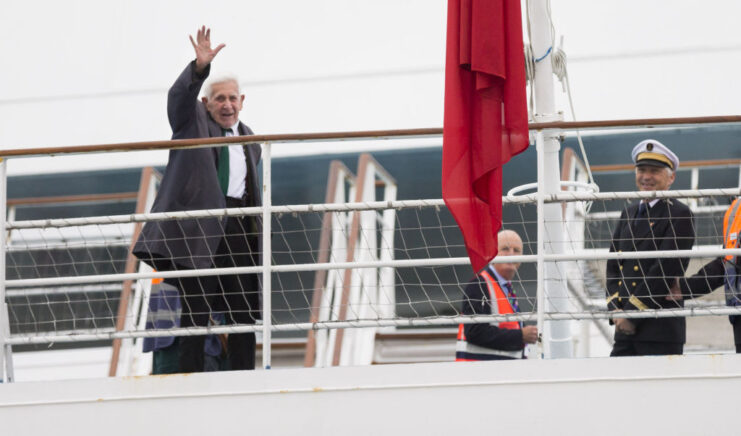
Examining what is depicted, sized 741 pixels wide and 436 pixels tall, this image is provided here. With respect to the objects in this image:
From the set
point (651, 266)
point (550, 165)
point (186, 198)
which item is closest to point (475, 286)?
point (550, 165)

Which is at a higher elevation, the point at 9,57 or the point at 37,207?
the point at 9,57

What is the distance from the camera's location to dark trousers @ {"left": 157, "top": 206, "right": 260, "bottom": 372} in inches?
141

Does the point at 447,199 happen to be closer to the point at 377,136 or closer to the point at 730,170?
the point at 377,136

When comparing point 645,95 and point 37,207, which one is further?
point 37,207

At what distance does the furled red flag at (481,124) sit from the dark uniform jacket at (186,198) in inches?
33.9

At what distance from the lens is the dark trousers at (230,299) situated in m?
3.58

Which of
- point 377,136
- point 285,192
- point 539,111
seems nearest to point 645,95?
point 285,192

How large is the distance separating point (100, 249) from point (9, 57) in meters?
1.67

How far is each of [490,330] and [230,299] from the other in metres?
0.94

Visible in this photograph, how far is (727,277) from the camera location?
11.3 ft

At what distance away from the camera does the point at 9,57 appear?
795 cm

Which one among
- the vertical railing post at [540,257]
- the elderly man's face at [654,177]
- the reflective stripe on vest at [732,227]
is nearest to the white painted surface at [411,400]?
the vertical railing post at [540,257]

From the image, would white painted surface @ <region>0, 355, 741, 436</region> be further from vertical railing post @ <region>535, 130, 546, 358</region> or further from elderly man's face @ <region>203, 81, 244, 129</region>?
elderly man's face @ <region>203, 81, 244, 129</region>

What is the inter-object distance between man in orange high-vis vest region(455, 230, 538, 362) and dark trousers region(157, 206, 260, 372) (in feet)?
2.48
